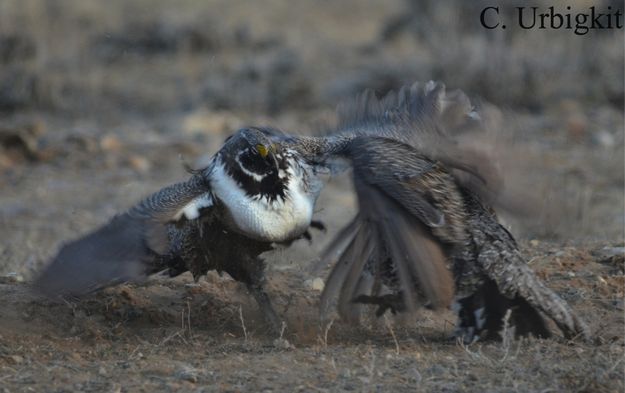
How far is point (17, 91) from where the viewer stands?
15539mm

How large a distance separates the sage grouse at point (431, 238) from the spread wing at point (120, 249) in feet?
2.43

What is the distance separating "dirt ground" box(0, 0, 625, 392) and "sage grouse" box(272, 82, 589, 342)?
0.60 ft

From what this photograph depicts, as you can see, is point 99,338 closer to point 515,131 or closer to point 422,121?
point 422,121

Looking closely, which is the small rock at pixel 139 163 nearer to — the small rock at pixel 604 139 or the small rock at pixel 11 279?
the small rock at pixel 11 279

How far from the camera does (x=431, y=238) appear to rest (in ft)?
17.7

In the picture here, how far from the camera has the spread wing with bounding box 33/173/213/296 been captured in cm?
594

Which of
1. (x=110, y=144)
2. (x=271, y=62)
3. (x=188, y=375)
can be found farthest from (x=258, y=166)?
(x=271, y=62)

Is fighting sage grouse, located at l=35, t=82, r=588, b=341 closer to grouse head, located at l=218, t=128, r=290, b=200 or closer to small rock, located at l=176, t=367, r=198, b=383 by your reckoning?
grouse head, located at l=218, t=128, r=290, b=200

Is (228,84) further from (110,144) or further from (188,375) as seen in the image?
(188,375)

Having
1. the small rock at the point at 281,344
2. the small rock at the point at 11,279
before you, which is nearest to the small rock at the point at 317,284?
the small rock at the point at 281,344

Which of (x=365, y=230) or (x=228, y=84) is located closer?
(x=365, y=230)

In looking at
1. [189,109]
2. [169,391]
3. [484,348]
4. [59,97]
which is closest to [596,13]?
[189,109]

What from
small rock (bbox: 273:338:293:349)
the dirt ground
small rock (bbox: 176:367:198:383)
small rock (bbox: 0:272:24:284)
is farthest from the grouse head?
small rock (bbox: 0:272:24:284)

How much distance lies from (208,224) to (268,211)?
390mm
